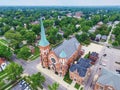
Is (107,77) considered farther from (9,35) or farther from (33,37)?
(9,35)

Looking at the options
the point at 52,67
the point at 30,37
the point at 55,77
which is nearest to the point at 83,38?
the point at 30,37

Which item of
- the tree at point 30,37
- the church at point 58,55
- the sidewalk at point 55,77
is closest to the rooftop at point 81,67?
the church at point 58,55

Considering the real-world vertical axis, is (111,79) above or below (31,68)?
above

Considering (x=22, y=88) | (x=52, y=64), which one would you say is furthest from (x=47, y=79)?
(x=22, y=88)

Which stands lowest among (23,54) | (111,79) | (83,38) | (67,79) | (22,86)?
(22,86)

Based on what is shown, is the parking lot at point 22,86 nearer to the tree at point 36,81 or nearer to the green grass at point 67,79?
the tree at point 36,81

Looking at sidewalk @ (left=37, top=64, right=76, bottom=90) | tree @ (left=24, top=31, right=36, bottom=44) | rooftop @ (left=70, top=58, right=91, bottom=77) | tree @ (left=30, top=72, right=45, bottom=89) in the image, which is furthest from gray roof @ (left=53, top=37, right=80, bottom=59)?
tree @ (left=24, top=31, right=36, bottom=44)

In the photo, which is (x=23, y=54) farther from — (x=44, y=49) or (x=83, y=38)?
(x=83, y=38)

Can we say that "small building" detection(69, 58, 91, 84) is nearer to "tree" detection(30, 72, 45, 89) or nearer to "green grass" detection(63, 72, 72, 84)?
"green grass" detection(63, 72, 72, 84)
